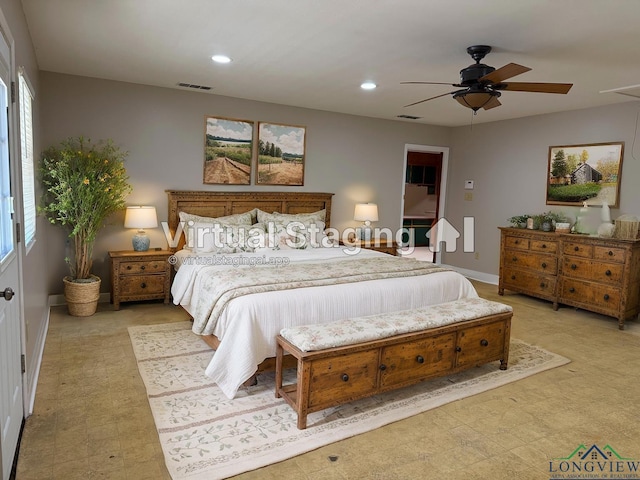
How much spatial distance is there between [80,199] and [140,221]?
25.0 inches

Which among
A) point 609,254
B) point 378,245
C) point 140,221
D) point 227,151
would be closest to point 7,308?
point 140,221

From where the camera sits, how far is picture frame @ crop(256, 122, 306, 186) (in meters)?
5.70

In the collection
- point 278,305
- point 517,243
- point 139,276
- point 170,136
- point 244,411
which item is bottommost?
point 244,411

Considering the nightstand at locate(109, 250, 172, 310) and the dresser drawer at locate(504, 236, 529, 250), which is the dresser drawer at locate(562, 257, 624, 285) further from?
the nightstand at locate(109, 250, 172, 310)

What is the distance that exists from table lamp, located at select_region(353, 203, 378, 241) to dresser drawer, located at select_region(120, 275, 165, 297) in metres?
2.90

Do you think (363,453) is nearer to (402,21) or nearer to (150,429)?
(150,429)

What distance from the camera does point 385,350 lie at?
279 cm

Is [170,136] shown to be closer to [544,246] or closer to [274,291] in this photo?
[274,291]

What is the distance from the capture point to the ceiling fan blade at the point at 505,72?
8.87 feet

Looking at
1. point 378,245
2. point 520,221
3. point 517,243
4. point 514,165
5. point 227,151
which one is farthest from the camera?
point 514,165

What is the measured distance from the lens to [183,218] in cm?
505

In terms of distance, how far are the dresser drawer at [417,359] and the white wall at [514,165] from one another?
3537mm

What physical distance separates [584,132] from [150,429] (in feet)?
19.1

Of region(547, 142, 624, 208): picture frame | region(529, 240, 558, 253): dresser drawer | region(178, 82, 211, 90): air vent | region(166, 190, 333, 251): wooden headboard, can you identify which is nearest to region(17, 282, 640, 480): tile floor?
region(529, 240, 558, 253): dresser drawer
